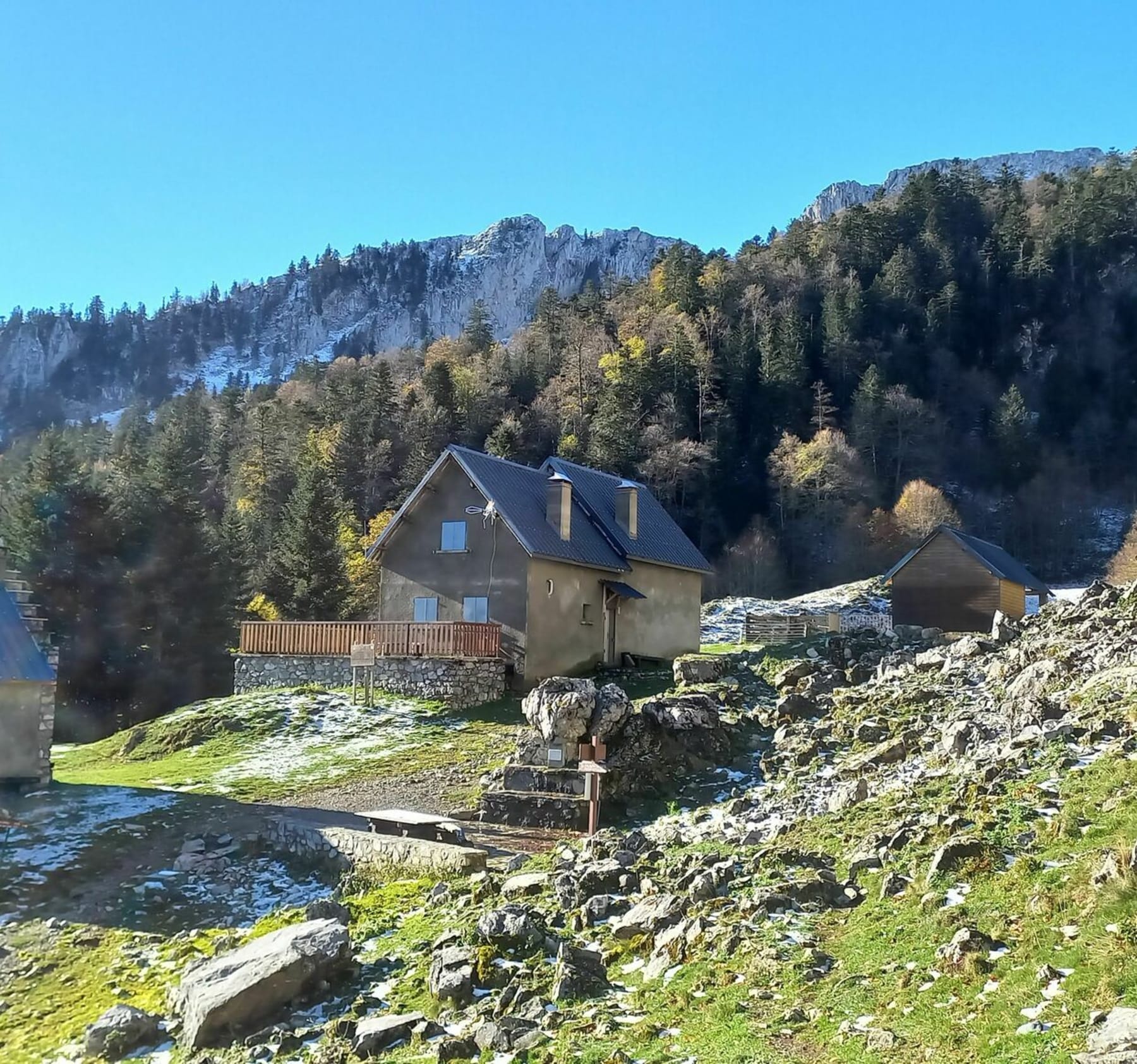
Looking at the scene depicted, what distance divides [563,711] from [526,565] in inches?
501

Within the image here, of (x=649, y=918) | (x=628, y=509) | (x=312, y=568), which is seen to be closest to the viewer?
(x=649, y=918)

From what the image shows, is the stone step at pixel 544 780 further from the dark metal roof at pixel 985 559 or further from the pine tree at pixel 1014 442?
the pine tree at pixel 1014 442

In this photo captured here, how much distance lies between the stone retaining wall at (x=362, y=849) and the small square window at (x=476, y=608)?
15.1m

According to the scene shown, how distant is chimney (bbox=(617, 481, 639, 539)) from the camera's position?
3975 centimetres

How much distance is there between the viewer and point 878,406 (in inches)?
3492

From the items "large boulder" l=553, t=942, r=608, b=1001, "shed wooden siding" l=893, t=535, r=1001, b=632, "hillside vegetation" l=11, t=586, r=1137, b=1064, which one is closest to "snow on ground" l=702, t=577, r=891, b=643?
"shed wooden siding" l=893, t=535, r=1001, b=632

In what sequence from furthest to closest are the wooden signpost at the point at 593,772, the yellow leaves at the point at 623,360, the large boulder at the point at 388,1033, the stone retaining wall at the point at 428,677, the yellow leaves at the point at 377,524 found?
the yellow leaves at the point at 623,360
the yellow leaves at the point at 377,524
the stone retaining wall at the point at 428,677
the wooden signpost at the point at 593,772
the large boulder at the point at 388,1033

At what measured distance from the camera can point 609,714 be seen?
20.9 metres

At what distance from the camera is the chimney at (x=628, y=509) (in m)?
39.8

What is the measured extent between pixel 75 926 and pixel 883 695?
52.4ft

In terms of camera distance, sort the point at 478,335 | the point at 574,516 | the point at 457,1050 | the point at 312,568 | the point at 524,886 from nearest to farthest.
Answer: the point at 457,1050, the point at 524,886, the point at 574,516, the point at 312,568, the point at 478,335

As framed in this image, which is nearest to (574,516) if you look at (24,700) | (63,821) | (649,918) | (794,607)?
(24,700)

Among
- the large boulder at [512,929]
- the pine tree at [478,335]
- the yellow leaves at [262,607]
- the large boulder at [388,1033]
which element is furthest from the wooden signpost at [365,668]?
the pine tree at [478,335]

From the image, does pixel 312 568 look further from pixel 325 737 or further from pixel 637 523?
pixel 325 737
